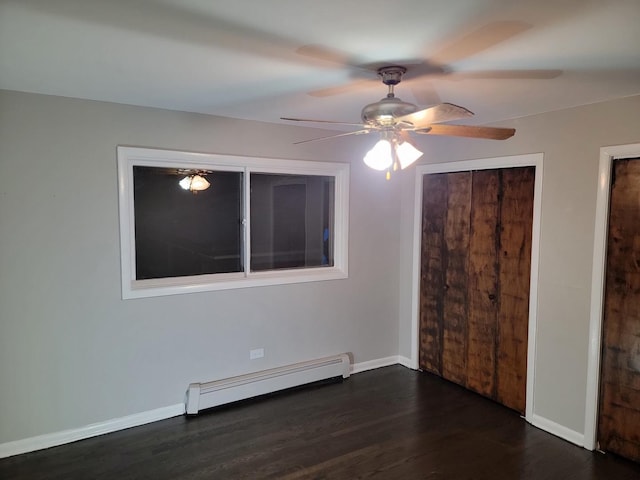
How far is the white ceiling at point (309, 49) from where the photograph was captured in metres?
1.59

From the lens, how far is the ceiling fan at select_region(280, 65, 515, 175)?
208 cm

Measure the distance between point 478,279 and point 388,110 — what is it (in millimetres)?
2238

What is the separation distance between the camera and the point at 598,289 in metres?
2.97

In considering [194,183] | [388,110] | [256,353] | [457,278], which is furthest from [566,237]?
[194,183]

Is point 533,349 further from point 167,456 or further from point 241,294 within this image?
point 167,456

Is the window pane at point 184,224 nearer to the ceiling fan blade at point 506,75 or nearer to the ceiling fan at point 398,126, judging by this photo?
the ceiling fan at point 398,126

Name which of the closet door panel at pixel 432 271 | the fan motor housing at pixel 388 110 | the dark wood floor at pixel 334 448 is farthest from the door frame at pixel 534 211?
the fan motor housing at pixel 388 110

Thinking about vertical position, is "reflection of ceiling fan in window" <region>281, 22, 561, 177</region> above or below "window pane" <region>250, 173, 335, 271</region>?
above

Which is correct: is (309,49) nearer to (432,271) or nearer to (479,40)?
(479,40)

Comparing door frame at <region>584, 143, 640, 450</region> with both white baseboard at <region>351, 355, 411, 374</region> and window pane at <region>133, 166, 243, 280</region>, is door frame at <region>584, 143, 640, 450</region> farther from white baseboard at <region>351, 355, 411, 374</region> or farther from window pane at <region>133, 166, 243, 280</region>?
window pane at <region>133, 166, 243, 280</region>

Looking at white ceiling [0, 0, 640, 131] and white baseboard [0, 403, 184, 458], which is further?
white baseboard [0, 403, 184, 458]

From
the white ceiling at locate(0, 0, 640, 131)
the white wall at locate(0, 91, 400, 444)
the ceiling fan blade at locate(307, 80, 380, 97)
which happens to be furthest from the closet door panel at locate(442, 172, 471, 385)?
the ceiling fan blade at locate(307, 80, 380, 97)

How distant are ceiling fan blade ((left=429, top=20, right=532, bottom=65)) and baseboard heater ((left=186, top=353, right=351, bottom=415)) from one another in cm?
285

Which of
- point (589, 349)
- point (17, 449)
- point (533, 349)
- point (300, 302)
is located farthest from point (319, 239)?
point (17, 449)
